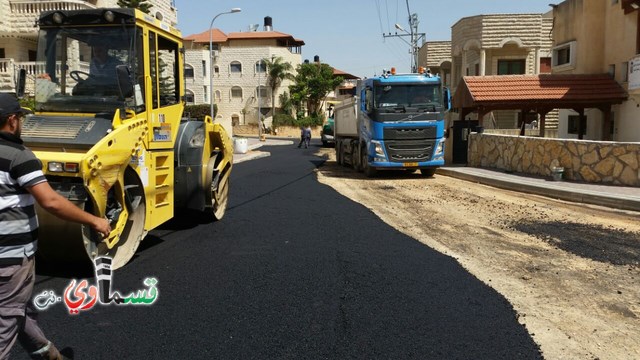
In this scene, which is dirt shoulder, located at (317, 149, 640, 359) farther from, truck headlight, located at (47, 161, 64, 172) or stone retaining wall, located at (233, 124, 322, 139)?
stone retaining wall, located at (233, 124, 322, 139)

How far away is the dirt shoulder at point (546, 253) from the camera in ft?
16.0

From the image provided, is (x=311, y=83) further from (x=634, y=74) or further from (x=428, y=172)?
(x=634, y=74)

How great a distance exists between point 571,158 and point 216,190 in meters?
10.4

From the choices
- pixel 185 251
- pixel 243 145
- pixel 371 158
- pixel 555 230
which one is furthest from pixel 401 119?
pixel 243 145

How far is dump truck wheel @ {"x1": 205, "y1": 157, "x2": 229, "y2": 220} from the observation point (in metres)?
9.02

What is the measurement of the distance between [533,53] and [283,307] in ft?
117

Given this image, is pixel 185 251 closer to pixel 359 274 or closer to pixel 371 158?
pixel 359 274

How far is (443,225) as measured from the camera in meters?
→ 9.78

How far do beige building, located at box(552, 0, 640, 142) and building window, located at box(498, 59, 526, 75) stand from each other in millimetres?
10301

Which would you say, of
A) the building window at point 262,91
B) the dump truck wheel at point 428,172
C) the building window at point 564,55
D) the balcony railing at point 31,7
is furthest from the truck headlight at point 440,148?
the building window at point 262,91

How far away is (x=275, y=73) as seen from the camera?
2726 inches

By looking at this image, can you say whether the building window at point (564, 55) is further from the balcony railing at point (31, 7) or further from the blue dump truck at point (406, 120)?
the balcony railing at point (31, 7)

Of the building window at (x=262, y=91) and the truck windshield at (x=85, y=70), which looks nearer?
the truck windshield at (x=85, y=70)

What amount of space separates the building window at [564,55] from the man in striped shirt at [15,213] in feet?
83.7
